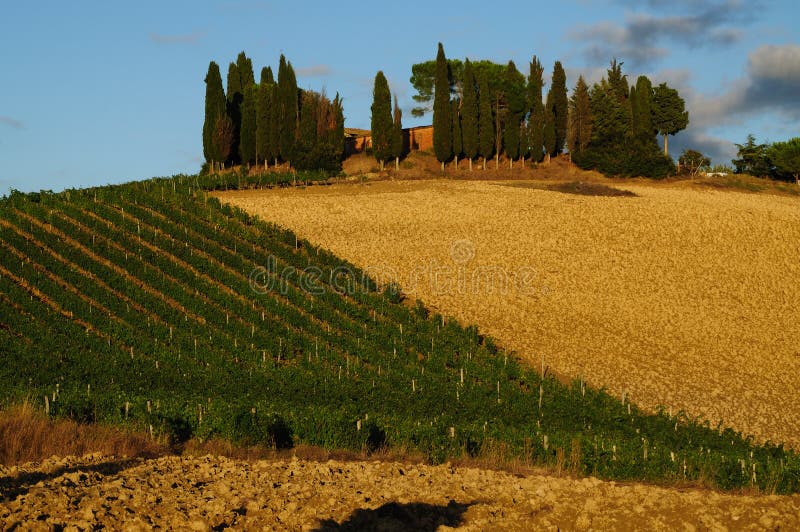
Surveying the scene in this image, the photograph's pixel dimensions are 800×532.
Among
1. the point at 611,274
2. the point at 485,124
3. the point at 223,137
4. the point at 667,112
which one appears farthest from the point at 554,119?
the point at 611,274

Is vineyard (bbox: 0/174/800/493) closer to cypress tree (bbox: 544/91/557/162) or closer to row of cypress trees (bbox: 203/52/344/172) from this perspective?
row of cypress trees (bbox: 203/52/344/172)

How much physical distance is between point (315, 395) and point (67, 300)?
13.3 metres

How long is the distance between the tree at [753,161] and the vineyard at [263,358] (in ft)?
153

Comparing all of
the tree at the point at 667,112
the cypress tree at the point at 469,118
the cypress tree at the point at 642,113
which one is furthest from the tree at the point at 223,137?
the tree at the point at 667,112

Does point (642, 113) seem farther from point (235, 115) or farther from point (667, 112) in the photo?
point (235, 115)

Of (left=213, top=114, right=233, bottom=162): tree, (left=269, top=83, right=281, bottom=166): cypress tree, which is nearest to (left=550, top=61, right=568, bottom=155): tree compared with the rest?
(left=269, top=83, right=281, bottom=166): cypress tree

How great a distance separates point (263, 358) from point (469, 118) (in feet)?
148

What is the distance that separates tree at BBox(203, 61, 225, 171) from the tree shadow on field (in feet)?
202

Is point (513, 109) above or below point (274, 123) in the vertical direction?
above

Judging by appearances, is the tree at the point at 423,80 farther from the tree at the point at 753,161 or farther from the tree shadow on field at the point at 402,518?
the tree shadow on field at the point at 402,518

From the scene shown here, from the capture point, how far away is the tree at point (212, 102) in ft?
234

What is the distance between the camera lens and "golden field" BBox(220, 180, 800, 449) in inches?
1240

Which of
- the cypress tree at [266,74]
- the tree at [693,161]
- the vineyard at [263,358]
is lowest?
the vineyard at [263,358]

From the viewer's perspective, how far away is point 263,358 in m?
30.5
